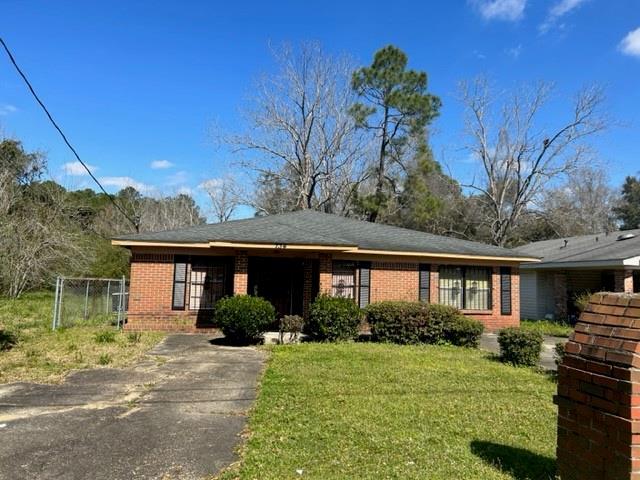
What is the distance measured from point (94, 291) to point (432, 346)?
35.4 ft

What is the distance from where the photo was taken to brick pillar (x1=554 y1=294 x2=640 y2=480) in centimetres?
298

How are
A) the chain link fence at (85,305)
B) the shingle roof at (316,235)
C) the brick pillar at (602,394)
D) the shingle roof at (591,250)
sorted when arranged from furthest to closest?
the shingle roof at (591,250) → the shingle roof at (316,235) → the chain link fence at (85,305) → the brick pillar at (602,394)

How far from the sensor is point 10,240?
24.8 m

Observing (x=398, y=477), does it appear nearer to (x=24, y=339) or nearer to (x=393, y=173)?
(x=24, y=339)

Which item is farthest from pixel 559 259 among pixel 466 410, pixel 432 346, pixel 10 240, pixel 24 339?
pixel 10 240

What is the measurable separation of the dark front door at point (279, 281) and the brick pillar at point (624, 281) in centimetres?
1099

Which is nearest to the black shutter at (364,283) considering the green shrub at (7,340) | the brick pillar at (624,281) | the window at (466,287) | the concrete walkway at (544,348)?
the window at (466,287)

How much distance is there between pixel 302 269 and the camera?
1509 centimetres

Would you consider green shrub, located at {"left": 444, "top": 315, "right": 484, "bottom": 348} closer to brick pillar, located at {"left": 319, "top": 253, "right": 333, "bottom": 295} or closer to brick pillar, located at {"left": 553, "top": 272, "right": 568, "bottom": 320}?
brick pillar, located at {"left": 319, "top": 253, "right": 333, "bottom": 295}

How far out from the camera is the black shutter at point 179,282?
1398 cm

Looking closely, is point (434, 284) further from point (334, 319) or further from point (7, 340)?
point (7, 340)

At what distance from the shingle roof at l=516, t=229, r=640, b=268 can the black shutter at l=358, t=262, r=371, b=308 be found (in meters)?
6.59

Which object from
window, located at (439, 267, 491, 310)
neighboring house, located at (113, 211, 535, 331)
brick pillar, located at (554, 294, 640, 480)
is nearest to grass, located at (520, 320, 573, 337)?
neighboring house, located at (113, 211, 535, 331)

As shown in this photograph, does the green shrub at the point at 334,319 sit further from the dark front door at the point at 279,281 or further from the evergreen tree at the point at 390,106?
the evergreen tree at the point at 390,106
